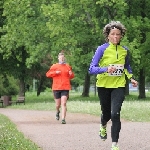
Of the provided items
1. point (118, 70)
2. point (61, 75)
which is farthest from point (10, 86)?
point (118, 70)

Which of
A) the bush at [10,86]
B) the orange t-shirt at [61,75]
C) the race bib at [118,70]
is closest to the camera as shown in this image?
the race bib at [118,70]

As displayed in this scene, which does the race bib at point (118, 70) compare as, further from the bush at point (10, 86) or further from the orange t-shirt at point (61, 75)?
the bush at point (10, 86)

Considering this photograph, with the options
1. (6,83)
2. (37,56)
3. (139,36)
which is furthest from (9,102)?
(6,83)

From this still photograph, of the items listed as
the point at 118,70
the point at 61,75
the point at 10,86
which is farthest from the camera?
the point at 10,86

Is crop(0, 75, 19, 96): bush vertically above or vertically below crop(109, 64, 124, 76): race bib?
below

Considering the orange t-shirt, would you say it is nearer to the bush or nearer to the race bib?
the race bib

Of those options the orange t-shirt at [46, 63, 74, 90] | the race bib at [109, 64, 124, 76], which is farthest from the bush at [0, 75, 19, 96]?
the race bib at [109, 64, 124, 76]

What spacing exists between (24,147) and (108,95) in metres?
1.58

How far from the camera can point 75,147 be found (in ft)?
27.9

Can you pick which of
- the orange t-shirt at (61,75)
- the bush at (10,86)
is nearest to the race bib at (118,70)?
the orange t-shirt at (61,75)

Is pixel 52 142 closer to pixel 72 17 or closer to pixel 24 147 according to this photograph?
pixel 24 147

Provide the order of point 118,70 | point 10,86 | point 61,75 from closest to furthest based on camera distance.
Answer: point 118,70 → point 61,75 → point 10,86

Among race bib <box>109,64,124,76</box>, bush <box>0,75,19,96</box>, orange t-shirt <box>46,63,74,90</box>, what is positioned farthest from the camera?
bush <box>0,75,19,96</box>

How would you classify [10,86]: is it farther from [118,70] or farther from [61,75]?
[118,70]
